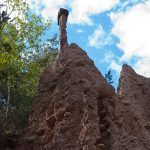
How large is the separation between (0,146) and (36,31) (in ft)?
67.2

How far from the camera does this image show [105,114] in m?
11.6

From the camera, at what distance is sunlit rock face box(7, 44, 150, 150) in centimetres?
995

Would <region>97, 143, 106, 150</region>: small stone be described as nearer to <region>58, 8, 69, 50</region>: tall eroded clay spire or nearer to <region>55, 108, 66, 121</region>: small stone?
<region>55, 108, 66, 121</region>: small stone

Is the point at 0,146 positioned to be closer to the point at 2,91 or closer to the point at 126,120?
the point at 126,120

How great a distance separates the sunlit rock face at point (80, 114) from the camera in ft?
32.7

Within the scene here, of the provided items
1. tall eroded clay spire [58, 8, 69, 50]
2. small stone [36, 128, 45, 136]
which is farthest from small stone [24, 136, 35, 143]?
tall eroded clay spire [58, 8, 69, 50]

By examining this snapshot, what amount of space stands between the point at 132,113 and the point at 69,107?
2720 mm

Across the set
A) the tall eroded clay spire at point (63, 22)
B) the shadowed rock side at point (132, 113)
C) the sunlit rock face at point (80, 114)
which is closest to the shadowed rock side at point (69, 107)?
the sunlit rock face at point (80, 114)

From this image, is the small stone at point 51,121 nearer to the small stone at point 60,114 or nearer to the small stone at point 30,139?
the small stone at point 60,114

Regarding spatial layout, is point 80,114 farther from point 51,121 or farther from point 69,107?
point 51,121

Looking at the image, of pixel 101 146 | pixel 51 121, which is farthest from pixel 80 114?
pixel 101 146

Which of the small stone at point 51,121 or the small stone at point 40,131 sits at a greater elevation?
the small stone at point 51,121

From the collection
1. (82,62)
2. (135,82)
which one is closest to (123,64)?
(135,82)

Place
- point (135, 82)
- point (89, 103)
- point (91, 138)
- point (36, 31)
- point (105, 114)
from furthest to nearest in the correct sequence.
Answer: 1. point (36, 31)
2. point (135, 82)
3. point (105, 114)
4. point (89, 103)
5. point (91, 138)
